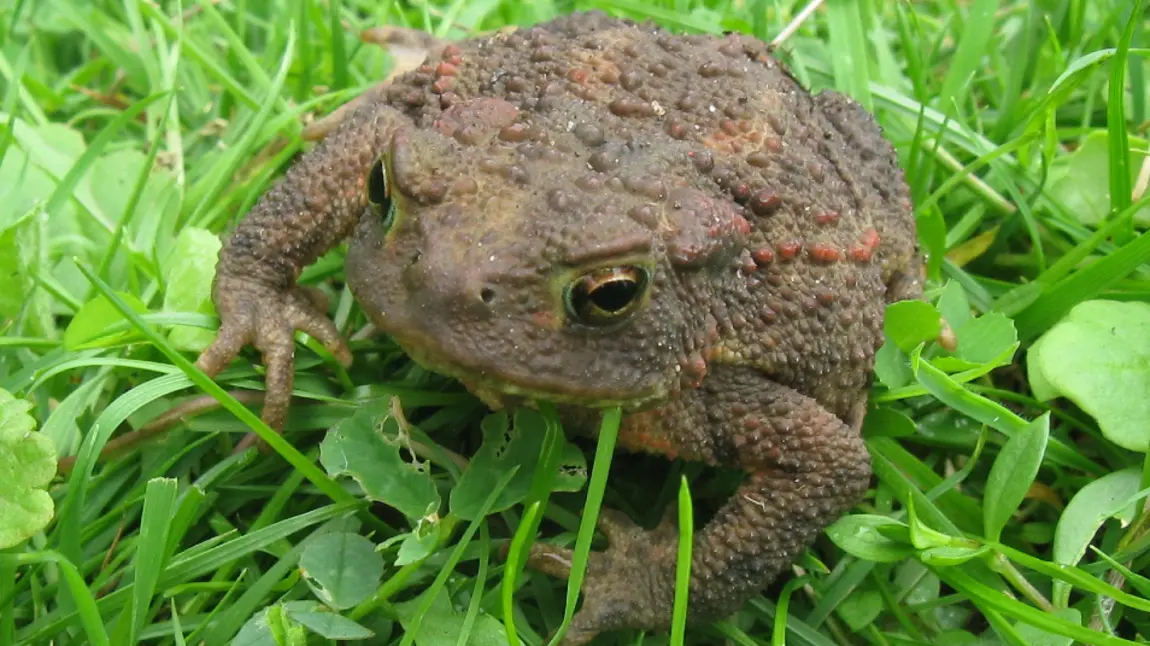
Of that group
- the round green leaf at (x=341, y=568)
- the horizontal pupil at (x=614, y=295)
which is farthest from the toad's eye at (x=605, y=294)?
the round green leaf at (x=341, y=568)

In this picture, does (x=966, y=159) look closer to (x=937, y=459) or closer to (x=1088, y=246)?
(x=1088, y=246)

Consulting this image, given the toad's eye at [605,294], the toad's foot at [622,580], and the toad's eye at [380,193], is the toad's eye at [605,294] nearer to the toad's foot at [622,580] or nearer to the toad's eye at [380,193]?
the toad's eye at [380,193]

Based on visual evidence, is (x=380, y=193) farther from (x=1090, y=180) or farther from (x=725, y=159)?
(x=1090, y=180)

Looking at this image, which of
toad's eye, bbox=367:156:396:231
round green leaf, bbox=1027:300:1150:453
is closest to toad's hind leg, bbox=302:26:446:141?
toad's eye, bbox=367:156:396:231

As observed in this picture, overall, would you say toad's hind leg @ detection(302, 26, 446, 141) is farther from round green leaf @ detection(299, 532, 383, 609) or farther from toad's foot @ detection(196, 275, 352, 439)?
round green leaf @ detection(299, 532, 383, 609)

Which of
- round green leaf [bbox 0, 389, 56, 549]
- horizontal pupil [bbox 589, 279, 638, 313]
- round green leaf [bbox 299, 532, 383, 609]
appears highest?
horizontal pupil [bbox 589, 279, 638, 313]

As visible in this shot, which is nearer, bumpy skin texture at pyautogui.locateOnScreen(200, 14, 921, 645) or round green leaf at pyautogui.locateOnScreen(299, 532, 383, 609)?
bumpy skin texture at pyautogui.locateOnScreen(200, 14, 921, 645)

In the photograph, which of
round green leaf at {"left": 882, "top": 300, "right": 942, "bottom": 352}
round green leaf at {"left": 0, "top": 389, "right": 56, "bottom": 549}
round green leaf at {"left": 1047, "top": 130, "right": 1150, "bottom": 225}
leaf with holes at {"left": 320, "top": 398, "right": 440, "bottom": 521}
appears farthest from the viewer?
round green leaf at {"left": 1047, "top": 130, "right": 1150, "bottom": 225}
